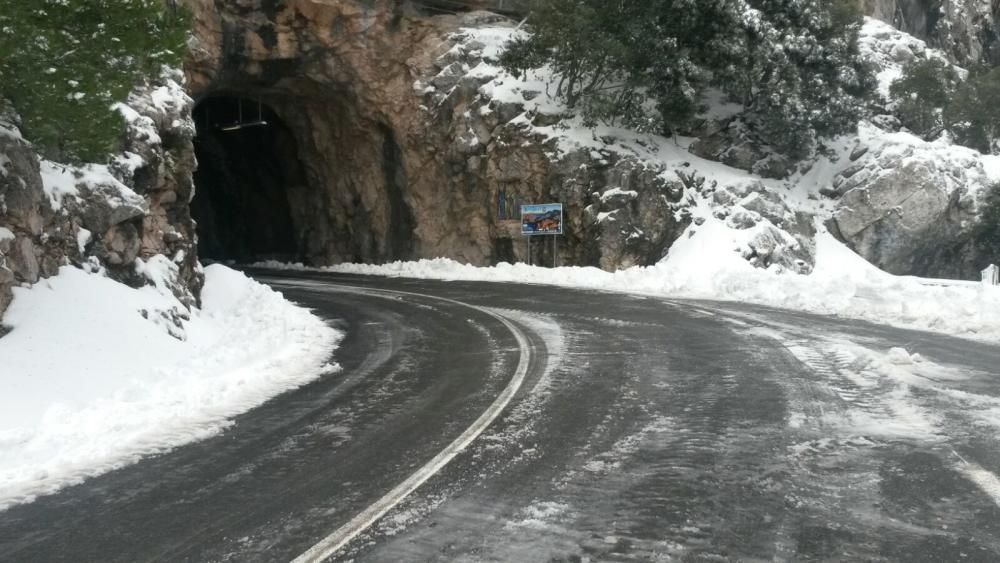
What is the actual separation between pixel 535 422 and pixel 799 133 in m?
24.1

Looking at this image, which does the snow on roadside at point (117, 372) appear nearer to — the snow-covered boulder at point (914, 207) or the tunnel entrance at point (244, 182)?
the snow-covered boulder at point (914, 207)

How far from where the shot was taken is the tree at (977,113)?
1219 inches

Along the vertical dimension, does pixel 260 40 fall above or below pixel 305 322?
above

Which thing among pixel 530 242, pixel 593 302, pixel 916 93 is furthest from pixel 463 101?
pixel 916 93

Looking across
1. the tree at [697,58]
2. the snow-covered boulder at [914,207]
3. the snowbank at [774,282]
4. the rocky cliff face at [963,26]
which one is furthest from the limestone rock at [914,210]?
the rocky cliff face at [963,26]

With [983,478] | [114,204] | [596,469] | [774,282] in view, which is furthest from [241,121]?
[983,478]

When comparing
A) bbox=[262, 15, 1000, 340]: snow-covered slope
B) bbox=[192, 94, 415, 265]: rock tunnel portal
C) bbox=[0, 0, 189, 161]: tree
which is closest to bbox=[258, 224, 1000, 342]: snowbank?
bbox=[262, 15, 1000, 340]: snow-covered slope

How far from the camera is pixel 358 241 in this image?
36125 mm

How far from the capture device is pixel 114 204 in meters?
12.9

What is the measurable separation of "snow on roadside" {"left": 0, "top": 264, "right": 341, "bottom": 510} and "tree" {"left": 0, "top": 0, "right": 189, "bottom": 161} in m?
2.07

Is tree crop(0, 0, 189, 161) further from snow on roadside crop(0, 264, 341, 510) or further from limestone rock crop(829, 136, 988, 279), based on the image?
limestone rock crop(829, 136, 988, 279)

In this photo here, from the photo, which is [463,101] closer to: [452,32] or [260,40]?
[452,32]

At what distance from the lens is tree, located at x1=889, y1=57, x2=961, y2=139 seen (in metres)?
32.2

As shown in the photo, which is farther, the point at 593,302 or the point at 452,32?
the point at 452,32
